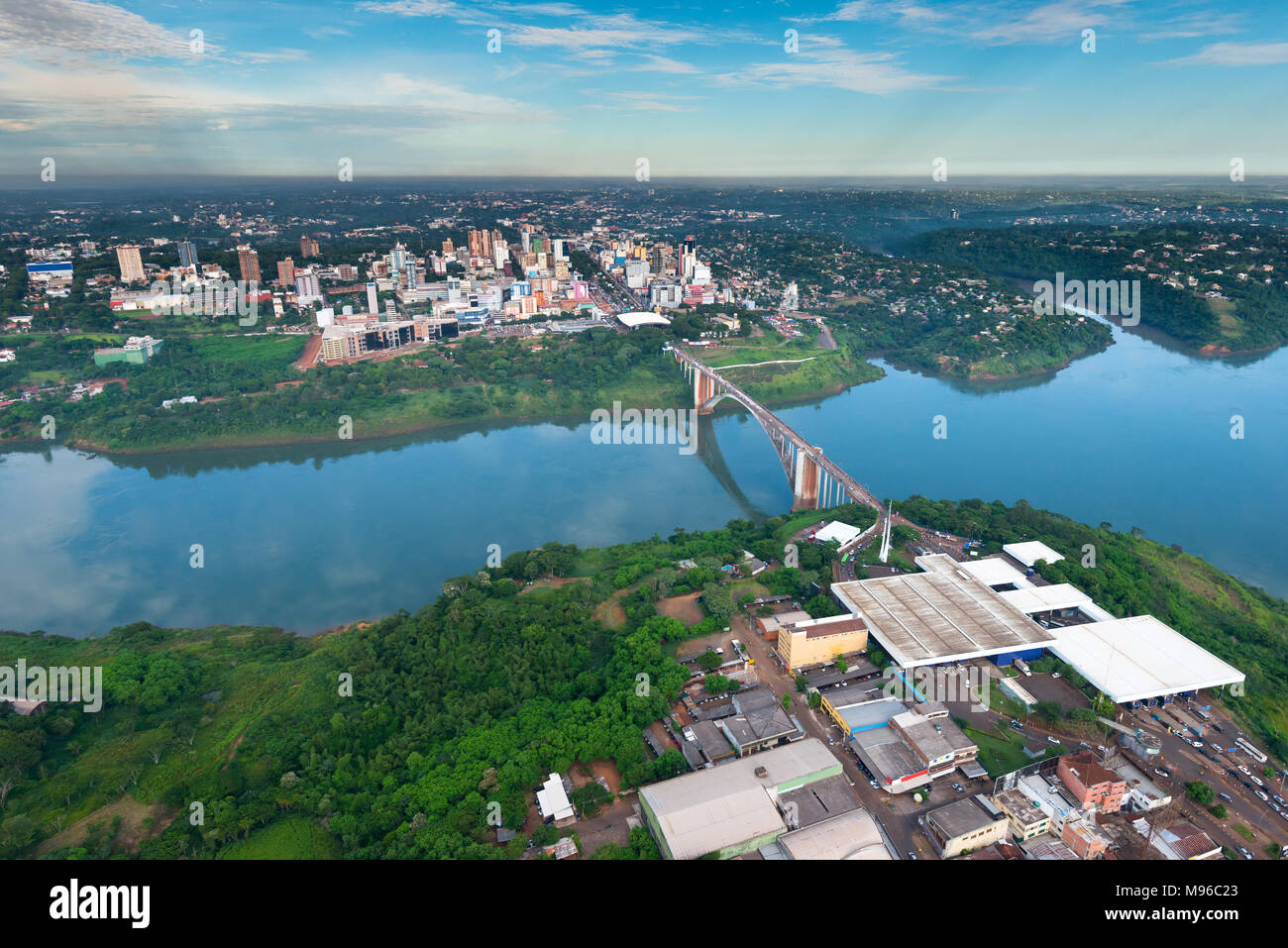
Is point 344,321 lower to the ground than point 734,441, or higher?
higher

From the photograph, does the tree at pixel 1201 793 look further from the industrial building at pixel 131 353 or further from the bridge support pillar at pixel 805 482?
the industrial building at pixel 131 353

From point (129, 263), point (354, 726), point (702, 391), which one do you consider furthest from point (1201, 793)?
point (129, 263)

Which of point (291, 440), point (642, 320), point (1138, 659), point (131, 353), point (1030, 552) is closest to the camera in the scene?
point (1138, 659)

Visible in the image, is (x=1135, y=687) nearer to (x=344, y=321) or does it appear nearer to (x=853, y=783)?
(x=853, y=783)

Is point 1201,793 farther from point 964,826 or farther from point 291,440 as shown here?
point 291,440

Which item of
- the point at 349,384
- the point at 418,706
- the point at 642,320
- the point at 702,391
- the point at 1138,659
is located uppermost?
the point at 642,320

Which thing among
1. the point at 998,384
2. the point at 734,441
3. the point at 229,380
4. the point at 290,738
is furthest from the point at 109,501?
the point at 998,384

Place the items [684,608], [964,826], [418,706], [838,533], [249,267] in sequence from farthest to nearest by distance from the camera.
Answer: [249,267] → [838,533] → [684,608] → [418,706] → [964,826]
